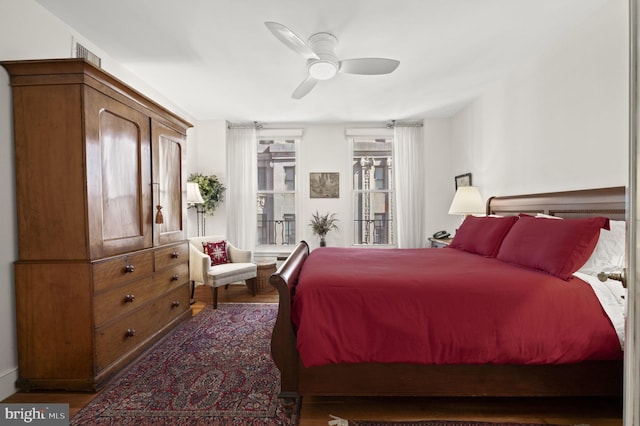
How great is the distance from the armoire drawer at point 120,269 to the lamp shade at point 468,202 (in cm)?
331

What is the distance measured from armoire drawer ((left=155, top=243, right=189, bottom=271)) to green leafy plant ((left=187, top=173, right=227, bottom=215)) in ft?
5.58

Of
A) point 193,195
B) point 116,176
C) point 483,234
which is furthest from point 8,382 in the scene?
point 483,234

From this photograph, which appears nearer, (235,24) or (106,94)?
(106,94)

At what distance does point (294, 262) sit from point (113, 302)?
4.16ft

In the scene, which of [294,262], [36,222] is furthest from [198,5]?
[294,262]

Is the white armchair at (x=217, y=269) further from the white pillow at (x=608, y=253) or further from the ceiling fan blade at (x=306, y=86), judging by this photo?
the white pillow at (x=608, y=253)

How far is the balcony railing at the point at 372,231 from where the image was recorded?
550cm

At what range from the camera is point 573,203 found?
252 cm

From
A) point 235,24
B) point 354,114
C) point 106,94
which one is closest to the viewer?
point 106,94

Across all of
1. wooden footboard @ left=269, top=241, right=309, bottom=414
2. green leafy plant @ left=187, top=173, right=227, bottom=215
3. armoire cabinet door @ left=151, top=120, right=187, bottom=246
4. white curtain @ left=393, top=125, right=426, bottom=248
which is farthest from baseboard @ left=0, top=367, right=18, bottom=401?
white curtain @ left=393, top=125, right=426, bottom=248

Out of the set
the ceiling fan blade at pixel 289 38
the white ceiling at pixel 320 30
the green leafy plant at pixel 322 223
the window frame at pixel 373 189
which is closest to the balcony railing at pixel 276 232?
the green leafy plant at pixel 322 223

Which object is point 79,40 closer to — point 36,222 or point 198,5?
point 198,5

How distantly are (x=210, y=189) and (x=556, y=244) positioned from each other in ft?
14.0

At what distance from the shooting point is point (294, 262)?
2.34 meters
